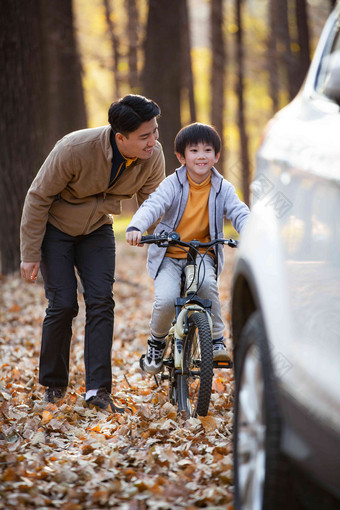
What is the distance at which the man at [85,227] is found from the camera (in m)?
5.16

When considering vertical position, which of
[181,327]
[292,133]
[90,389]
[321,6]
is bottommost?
[90,389]

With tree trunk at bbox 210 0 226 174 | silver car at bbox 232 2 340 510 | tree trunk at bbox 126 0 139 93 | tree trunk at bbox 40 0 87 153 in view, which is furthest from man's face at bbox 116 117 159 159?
tree trunk at bbox 126 0 139 93

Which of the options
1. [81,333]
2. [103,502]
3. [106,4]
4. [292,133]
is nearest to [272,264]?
[292,133]

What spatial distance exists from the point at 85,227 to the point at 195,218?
2.90ft

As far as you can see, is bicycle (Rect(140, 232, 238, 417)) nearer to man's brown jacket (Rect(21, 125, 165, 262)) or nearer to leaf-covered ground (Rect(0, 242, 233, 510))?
leaf-covered ground (Rect(0, 242, 233, 510))

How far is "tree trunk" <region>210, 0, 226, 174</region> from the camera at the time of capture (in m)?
25.5

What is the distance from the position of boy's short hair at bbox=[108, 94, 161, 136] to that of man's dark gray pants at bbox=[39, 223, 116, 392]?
940mm

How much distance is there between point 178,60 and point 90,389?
1014 cm

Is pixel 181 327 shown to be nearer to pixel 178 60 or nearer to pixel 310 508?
pixel 310 508

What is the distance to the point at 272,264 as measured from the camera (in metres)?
2.82

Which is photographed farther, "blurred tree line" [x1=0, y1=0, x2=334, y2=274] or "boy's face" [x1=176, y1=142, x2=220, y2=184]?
"blurred tree line" [x1=0, y1=0, x2=334, y2=274]

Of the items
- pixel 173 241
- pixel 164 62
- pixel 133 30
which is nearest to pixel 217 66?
pixel 133 30

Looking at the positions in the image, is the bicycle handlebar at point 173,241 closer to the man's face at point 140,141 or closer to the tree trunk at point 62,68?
the man's face at point 140,141

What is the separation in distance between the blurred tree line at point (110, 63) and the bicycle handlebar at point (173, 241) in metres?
7.85
